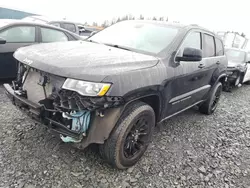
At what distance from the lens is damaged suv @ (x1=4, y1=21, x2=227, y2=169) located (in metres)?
2.31

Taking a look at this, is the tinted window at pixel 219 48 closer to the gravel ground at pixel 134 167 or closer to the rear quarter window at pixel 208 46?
the rear quarter window at pixel 208 46

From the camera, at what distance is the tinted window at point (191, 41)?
3364 mm

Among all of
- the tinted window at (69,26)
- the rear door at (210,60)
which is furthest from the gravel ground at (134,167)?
the tinted window at (69,26)

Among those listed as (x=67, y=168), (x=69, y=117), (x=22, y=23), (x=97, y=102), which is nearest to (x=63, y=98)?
(x=69, y=117)

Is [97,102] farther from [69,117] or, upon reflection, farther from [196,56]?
[196,56]

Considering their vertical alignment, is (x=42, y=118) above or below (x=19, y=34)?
→ below

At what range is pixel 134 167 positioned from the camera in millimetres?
2926

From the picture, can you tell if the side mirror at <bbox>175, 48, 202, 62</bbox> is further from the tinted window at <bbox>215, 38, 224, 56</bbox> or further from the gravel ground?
the tinted window at <bbox>215, 38, 224, 56</bbox>

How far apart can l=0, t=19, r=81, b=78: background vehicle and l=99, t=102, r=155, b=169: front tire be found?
10.4 feet

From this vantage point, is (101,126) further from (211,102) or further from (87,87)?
(211,102)

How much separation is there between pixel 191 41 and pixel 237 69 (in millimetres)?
5031

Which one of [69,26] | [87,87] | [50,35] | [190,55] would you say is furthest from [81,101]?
[69,26]

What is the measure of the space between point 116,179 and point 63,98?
1104mm

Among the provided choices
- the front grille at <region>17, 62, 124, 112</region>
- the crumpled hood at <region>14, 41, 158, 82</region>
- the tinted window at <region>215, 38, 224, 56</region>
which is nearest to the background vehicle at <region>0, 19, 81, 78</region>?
the crumpled hood at <region>14, 41, 158, 82</region>
